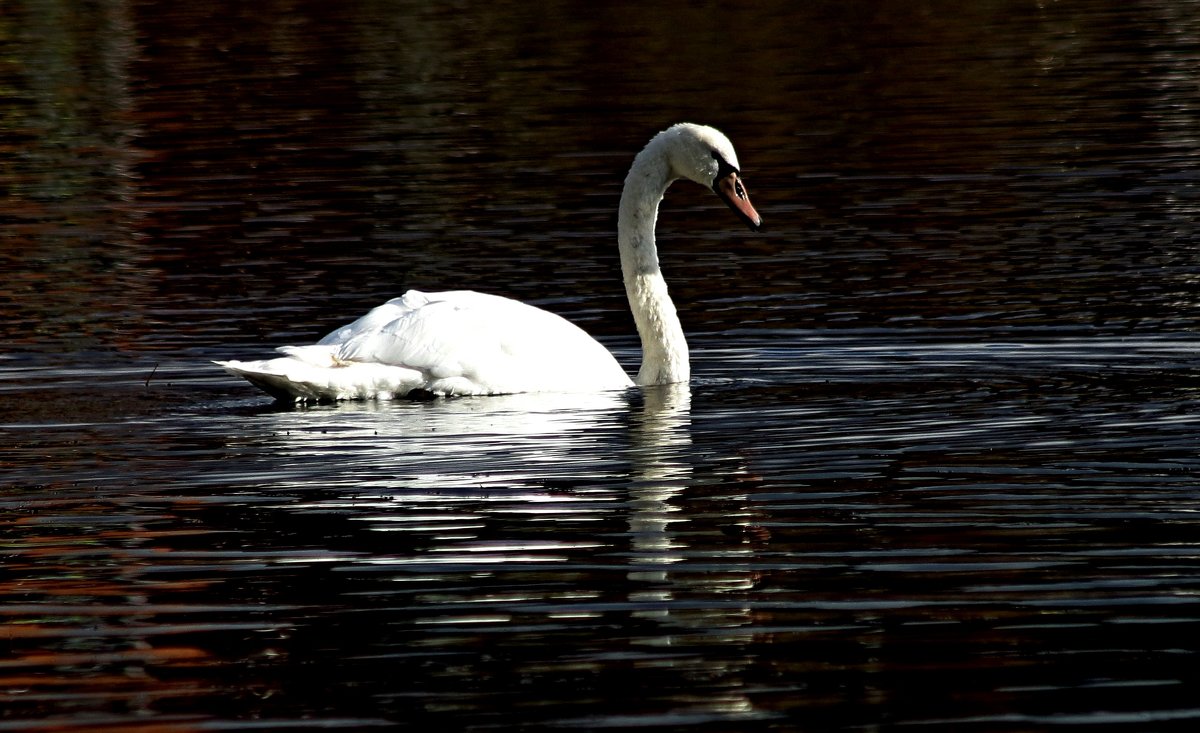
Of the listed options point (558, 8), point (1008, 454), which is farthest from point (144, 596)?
point (558, 8)

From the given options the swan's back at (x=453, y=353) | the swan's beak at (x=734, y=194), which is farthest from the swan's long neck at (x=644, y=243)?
the swan's back at (x=453, y=353)

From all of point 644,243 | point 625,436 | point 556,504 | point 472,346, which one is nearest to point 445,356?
point 472,346

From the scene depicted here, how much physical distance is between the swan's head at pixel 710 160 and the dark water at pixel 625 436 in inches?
33.8

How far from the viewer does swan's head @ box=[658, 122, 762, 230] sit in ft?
42.1

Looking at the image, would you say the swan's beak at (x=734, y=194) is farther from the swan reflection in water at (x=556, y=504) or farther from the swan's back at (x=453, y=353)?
the swan's back at (x=453, y=353)

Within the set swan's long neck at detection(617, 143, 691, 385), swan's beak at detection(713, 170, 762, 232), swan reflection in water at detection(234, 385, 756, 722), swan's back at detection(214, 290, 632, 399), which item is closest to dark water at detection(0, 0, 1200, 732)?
swan reflection in water at detection(234, 385, 756, 722)

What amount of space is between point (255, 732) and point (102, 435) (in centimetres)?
493

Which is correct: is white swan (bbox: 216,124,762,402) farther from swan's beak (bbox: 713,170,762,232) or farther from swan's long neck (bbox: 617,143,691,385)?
swan's beak (bbox: 713,170,762,232)

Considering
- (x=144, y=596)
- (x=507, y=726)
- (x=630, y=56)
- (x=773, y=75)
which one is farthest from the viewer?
(x=630, y=56)

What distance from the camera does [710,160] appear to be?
42.2 ft

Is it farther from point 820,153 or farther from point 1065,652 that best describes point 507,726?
point 820,153

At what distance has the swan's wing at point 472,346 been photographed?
11695 mm

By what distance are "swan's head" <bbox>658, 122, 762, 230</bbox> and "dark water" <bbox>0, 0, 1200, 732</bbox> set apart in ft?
2.82

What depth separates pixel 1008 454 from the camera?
9.73 meters
